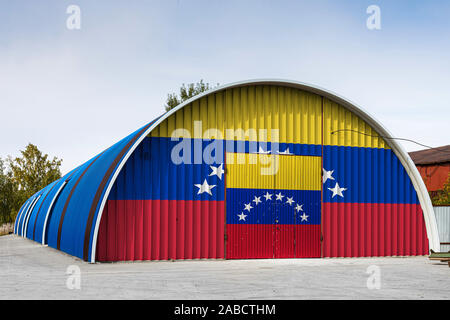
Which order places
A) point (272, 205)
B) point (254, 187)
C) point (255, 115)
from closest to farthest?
1. point (254, 187)
2. point (272, 205)
3. point (255, 115)

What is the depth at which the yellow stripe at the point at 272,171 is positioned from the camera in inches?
640

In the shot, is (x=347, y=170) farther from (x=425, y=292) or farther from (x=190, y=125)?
(x=425, y=292)

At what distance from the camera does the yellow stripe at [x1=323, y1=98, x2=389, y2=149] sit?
17688 millimetres

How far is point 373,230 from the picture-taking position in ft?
58.6

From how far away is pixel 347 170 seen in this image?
17656mm

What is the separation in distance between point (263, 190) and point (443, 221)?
8067mm

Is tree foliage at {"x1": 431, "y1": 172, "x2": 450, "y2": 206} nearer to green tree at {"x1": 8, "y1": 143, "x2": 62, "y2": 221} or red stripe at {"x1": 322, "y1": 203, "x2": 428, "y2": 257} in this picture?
red stripe at {"x1": 322, "y1": 203, "x2": 428, "y2": 257}

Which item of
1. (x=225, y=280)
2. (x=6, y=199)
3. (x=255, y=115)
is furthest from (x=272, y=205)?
(x=6, y=199)

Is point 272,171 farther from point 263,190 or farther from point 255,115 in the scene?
A: point 255,115

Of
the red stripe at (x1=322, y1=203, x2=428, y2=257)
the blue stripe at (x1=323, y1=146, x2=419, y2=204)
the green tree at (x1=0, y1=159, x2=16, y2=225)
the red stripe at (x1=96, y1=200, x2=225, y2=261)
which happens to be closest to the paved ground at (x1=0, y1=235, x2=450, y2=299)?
the red stripe at (x1=96, y1=200, x2=225, y2=261)

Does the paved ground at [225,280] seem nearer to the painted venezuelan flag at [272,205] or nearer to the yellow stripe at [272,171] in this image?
the painted venezuelan flag at [272,205]

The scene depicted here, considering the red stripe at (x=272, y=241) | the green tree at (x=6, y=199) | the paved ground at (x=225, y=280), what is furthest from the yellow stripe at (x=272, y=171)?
the green tree at (x=6, y=199)

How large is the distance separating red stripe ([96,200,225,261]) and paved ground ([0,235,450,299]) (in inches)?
21.2
